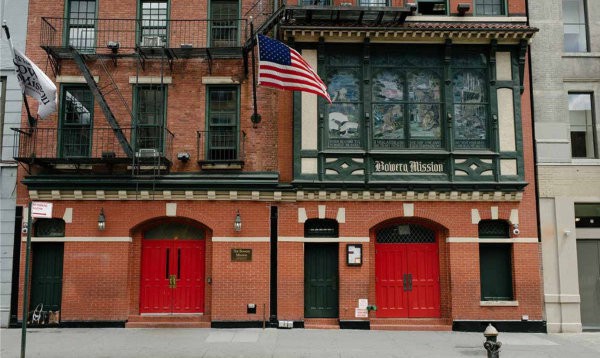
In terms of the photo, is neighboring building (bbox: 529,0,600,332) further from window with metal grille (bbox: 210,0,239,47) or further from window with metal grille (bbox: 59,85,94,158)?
window with metal grille (bbox: 59,85,94,158)

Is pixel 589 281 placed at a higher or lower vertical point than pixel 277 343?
higher

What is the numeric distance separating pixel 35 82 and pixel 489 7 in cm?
1415

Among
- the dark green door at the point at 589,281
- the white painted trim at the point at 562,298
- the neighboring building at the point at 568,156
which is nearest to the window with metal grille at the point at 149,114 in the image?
the neighboring building at the point at 568,156

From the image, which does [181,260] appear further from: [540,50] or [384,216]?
[540,50]

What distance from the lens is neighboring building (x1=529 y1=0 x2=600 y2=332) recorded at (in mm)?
16188

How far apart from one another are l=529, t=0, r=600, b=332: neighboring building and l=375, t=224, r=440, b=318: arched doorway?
3.53 metres

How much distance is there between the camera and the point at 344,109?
53.9 ft

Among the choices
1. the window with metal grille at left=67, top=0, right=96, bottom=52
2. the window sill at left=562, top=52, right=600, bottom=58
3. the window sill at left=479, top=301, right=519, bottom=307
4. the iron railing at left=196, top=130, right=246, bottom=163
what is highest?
the window with metal grille at left=67, top=0, right=96, bottom=52

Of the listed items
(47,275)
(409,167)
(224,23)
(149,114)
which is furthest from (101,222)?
(409,167)

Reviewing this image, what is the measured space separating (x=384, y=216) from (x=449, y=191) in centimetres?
217

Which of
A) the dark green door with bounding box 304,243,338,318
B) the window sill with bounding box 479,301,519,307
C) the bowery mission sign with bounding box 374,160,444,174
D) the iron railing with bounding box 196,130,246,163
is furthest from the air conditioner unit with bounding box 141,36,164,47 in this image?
the window sill with bounding box 479,301,519,307

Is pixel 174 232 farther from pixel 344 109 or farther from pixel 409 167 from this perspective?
pixel 409 167

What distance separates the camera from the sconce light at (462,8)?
16.5 metres

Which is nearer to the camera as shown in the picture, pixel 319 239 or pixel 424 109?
pixel 319 239
